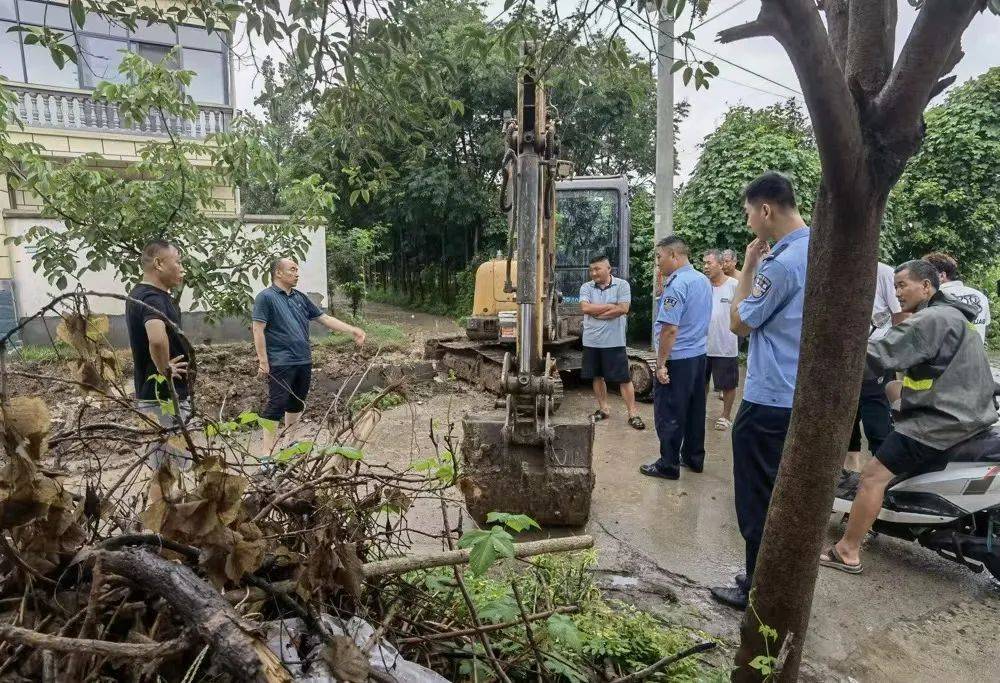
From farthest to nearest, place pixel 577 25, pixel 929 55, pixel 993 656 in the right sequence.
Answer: pixel 993 656
pixel 577 25
pixel 929 55

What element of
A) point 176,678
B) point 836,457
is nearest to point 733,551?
point 836,457

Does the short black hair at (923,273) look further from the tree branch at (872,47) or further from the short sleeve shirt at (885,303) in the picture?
the tree branch at (872,47)

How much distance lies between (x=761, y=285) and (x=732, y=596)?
1611 millimetres

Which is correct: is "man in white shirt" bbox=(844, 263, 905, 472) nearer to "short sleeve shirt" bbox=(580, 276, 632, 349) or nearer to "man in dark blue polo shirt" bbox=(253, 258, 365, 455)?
"short sleeve shirt" bbox=(580, 276, 632, 349)

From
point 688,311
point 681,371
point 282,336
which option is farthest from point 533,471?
point 282,336

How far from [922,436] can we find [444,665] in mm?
2806

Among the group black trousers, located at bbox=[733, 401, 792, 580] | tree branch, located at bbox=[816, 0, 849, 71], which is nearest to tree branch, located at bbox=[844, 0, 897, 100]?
tree branch, located at bbox=[816, 0, 849, 71]

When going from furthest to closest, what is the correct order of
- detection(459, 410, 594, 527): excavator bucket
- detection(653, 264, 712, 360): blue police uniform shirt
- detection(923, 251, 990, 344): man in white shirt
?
detection(653, 264, 712, 360): blue police uniform shirt < detection(923, 251, 990, 344): man in white shirt < detection(459, 410, 594, 527): excavator bucket

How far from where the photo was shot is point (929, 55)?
1539 millimetres

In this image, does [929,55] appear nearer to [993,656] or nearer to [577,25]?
[577,25]

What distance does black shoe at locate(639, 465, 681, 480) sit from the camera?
4.84 m

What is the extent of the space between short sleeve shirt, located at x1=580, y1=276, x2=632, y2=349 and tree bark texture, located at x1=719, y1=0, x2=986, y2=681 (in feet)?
13.5

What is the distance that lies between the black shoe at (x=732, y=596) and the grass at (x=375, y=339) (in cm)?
752

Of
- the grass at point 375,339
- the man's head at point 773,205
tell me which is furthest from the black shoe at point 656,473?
the grass at point 375,339
